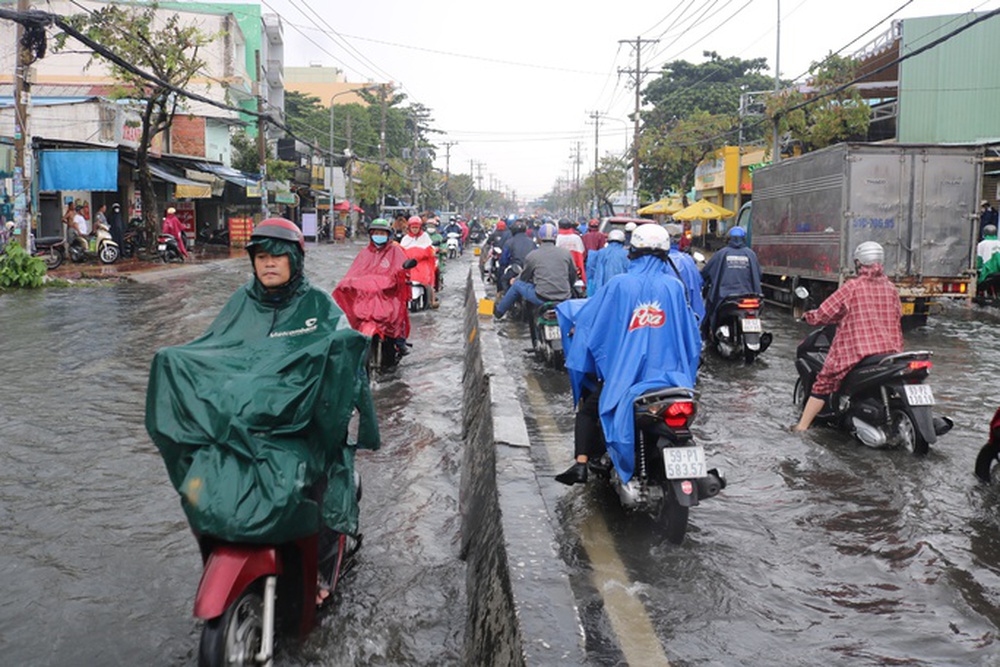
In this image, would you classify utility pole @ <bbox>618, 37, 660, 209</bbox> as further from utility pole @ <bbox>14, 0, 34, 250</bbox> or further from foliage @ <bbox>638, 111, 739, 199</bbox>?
utility pole @ <bbox>14, 0, 34, 250</bbox>

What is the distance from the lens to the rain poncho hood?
3.09 meters

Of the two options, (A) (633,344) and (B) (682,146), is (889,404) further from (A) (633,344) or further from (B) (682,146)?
(B) (682,146)

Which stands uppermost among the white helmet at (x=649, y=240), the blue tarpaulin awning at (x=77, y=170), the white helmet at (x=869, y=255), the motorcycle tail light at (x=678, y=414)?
the blue tarpaulin awning at (x=77, y=170)

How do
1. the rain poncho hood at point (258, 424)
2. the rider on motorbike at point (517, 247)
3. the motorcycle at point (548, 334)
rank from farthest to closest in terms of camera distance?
the rider on motorbike at point (517, 247) < the motorcycle at point (548, 334) < the rain poncho hood at point (258, 424)

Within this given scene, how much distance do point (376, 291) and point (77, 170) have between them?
17.9 meters

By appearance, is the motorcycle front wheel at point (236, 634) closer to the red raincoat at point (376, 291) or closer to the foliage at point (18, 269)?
the red raincoat at point (376, 291)

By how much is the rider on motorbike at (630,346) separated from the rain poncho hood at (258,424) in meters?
1.59

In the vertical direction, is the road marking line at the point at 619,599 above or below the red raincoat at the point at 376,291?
below

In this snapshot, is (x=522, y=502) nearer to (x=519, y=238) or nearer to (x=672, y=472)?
(x=672, y=472)

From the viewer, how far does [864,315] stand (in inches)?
261

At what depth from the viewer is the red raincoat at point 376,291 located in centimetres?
917

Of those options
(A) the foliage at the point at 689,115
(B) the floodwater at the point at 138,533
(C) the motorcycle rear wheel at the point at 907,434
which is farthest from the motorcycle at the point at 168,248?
(C) the motorcycle rear wheel at the point at 907,434

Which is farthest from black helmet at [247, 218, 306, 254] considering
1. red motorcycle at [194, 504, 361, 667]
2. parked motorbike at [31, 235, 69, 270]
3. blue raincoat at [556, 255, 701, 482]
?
parked motorbike at [31, 235, 69, 270]

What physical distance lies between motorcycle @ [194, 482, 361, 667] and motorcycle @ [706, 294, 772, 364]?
7.60 metres
